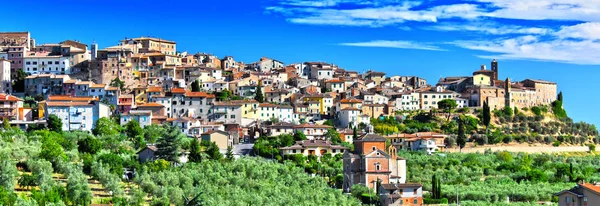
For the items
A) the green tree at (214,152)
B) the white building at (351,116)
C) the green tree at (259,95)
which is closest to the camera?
the green tree at (214,152)

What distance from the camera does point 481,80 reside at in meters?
85.4

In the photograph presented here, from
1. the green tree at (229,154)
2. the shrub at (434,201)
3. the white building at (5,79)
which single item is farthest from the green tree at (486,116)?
the white building at (5,79)

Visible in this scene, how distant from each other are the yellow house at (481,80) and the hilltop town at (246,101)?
94 millimetres

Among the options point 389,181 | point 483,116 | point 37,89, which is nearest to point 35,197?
point 389,181

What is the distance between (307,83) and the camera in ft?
268

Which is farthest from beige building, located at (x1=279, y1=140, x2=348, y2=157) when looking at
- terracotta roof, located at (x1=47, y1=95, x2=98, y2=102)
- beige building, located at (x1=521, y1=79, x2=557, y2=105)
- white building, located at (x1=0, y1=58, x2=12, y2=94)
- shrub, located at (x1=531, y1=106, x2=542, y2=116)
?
beige building, located at (x1=521, y1=79, x2=557, y2=105)

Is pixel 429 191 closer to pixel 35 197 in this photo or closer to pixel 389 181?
pixel 389 181

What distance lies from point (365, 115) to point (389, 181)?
20.5 m

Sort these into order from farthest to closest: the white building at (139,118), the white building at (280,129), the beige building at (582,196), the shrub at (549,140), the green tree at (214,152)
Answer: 1. the shrub at (549,140)
2. the white building at (280,129)
3. the white building at (139,118)
4. the green tree at (214,152)
5. the beige building at (582,196)

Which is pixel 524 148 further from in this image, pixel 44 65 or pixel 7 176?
pixel 7 176

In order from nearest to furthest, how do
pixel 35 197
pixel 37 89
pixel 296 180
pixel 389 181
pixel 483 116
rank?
pixel 35 197 → pixel 296 180 → pixel 389 181 → pixel 37 89 → pixel 483 116

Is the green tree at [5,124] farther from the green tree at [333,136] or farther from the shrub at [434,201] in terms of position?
the shrub at [434,201]

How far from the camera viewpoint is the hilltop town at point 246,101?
193 ft

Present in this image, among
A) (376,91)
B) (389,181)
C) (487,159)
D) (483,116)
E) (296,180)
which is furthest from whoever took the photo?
(376,91)
